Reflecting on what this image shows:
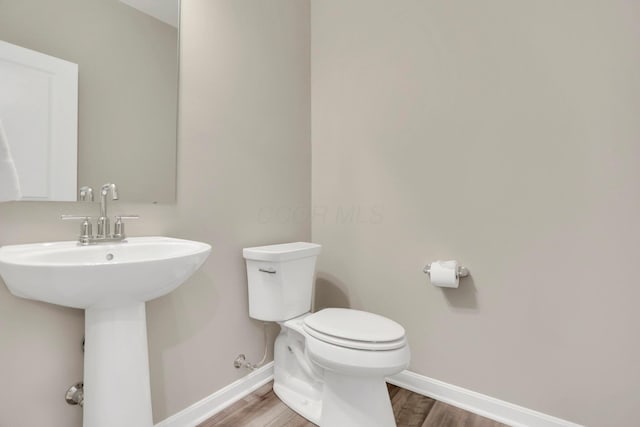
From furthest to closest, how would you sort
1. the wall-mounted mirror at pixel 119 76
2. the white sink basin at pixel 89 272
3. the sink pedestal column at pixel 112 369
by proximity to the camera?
the wall-mounted mirror at pixel 119 76
the sink pedestal column at pixel 112 369
the white sink basin at pixel 89 272

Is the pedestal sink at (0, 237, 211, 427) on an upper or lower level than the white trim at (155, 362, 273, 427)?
upper

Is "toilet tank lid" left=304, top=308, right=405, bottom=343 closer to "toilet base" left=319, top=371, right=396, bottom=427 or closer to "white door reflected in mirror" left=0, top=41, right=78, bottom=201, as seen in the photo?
"toilet base" left=319, top=371, right=396, bottom=427

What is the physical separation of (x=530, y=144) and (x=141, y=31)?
172 centimetres

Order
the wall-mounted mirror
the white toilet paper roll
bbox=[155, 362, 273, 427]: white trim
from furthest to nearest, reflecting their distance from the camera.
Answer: the white toilet paper roll < bbox=[155, 362, 273, 427]: white trim < the wall-mounted mirror

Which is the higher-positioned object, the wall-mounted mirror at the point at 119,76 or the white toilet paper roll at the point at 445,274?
the wall-mounted mirror at the point at 119,76

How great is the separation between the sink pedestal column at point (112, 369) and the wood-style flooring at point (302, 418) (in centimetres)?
54

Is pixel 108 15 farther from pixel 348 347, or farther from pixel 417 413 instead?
pixel 417 413

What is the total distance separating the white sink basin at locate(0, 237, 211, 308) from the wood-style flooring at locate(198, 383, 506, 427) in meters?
0.81

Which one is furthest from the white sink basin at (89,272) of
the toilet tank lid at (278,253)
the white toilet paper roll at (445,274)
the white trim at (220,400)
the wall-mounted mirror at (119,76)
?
the white toilet paper roll at (445,274)

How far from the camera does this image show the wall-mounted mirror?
105 centimetres

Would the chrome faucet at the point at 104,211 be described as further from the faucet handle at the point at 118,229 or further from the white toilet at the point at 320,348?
the white toilet at the point at 320,348

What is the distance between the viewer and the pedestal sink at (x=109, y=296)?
2.58 ft

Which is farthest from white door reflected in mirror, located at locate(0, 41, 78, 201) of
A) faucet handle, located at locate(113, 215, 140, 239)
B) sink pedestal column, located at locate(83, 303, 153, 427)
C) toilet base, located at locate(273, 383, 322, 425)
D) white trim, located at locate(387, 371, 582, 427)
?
white trim, located at locate(387, 371, 582, 427)

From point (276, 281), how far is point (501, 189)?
3.73ft
